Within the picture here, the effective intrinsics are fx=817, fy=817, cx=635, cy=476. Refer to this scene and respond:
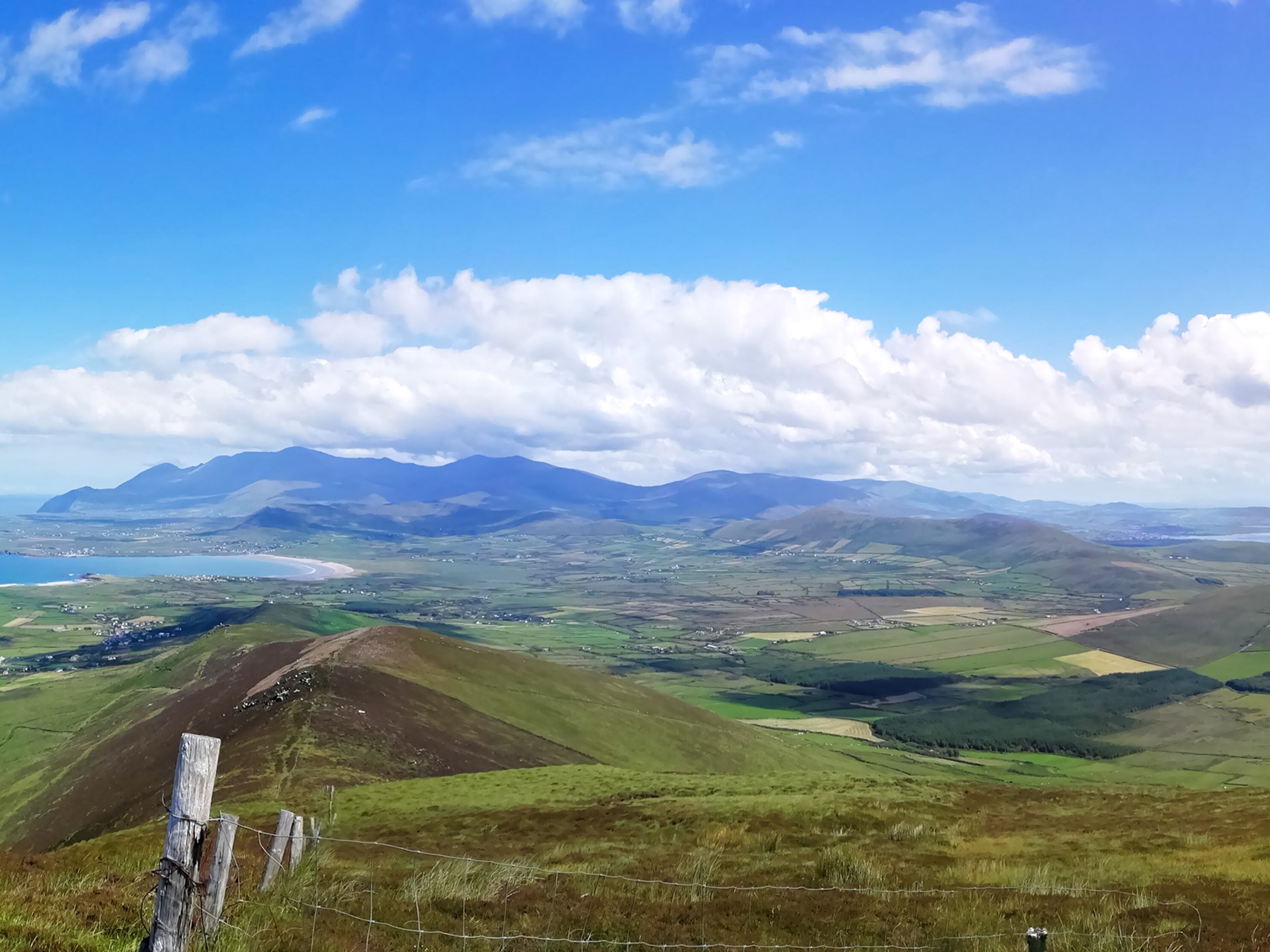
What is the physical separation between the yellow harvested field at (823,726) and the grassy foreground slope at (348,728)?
26.0m

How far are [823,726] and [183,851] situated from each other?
157487mm

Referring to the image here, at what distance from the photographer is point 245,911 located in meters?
14.1

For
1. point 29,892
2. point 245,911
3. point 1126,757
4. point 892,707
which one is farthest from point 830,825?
point 892,707

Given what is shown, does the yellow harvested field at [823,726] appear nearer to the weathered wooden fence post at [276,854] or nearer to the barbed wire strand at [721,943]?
the barbed wire strand at [721,943]

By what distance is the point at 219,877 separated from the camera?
40.1 feet

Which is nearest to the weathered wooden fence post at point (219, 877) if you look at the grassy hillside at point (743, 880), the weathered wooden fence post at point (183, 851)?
the grassy hillside at point (743, 880)

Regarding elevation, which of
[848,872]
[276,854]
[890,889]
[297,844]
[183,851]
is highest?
[183,851]

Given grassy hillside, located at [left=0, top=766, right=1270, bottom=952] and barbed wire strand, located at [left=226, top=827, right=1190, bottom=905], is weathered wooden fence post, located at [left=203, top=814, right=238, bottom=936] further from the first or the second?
barbed wire strand, located at [left=226, top=827, right=1190, bottom=905]

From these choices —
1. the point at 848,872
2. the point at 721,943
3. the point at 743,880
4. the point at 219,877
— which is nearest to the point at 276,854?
the point at 219,877

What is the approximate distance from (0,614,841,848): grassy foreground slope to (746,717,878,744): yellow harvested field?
26.0 m

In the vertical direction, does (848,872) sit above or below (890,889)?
below

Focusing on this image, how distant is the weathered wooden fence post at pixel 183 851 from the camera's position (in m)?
10.4

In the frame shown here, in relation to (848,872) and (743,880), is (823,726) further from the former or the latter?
(743,880)

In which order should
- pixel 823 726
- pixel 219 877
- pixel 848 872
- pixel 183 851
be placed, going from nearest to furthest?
pixel 183 851 → pixel 219 877 → pixel 848 872 → pixel 823 726
